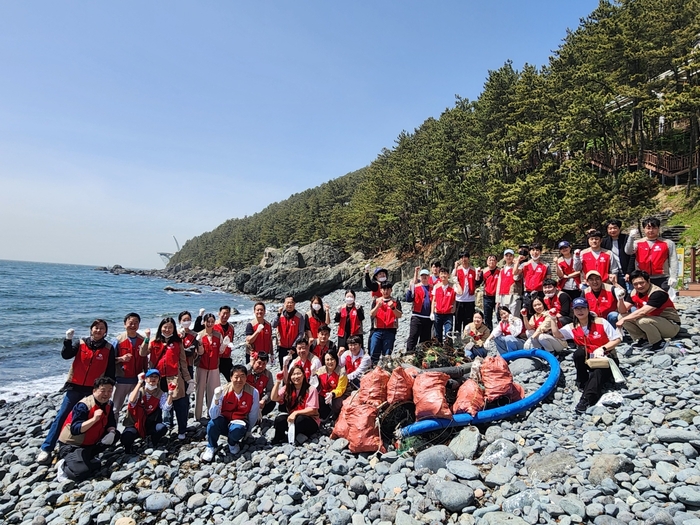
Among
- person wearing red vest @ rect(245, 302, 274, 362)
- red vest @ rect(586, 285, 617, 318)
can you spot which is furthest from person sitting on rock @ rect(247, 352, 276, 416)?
red vest @ rect(586, 285, 617, 318)

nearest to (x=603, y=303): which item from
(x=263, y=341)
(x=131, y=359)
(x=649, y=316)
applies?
(x=649, y=316)

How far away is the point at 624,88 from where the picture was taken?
20.1 meters

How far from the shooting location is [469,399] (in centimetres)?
578

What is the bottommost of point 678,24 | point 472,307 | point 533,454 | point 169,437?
point 169,437

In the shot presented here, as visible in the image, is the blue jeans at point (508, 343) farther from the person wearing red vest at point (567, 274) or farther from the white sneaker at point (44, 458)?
the white sneaker at point (44, 458)

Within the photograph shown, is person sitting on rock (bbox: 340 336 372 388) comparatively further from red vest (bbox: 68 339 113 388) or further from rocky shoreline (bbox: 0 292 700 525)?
red vest (bbox: 68 339 113 388)

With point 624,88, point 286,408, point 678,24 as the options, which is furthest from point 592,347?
point 678,24

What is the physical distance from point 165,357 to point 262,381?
5.81 feet

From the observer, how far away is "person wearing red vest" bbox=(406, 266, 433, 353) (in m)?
9.05

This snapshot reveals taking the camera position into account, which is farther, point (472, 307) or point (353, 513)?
point (472, 307)

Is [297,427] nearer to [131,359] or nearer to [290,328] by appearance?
[290,328]

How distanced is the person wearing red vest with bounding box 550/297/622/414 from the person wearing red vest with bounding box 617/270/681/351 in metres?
0.84

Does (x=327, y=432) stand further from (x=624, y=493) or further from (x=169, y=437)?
(x=624, y=493)

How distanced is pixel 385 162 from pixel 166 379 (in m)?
49.7
